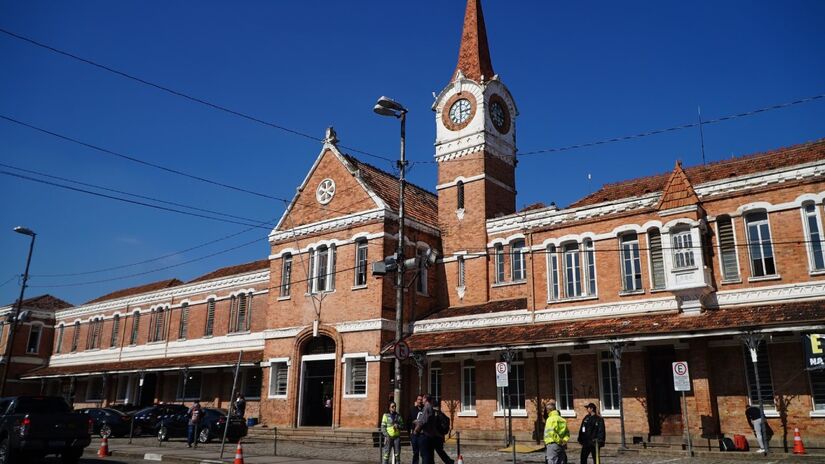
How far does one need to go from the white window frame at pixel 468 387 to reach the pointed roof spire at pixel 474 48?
15346 mm

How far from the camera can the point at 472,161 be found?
3472cm

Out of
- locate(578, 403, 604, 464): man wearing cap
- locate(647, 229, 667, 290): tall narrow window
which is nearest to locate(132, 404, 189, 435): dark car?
locate(647, 229, 667, 290): tall narrow window

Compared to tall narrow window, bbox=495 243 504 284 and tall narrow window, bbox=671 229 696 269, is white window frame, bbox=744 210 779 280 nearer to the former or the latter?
tall narrow window, bbox=671 229 696 269

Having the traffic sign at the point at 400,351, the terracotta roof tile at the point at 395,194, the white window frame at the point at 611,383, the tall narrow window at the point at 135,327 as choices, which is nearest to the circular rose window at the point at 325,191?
the terracotta roof tile at the point at 395,194

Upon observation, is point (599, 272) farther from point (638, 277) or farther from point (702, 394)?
point (702, 394)

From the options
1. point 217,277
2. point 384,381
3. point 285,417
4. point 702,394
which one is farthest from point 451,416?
point 217,277

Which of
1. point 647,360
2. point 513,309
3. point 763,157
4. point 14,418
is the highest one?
point 763,157

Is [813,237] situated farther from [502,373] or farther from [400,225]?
[400,225]

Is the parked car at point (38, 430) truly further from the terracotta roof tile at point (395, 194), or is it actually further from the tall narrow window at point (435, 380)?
the terracotta roof tile at point (395, 194)

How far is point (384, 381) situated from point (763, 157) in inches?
720

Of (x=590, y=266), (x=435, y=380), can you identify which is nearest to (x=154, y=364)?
(x=435, y=380)

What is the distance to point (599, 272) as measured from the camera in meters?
26.1

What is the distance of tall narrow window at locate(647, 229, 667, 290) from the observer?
24.6 metres

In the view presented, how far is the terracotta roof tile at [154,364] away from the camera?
37684 millimetres
